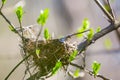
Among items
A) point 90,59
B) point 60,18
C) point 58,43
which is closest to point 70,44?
point 58,43

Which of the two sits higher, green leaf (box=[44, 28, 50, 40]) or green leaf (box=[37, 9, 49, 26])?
green leaf (box=[37, 9, 49, 26])

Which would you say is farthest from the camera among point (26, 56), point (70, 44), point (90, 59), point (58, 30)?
point (58, 30)

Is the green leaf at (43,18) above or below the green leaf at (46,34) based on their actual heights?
above

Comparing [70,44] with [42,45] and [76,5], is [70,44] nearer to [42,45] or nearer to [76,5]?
[42,45]

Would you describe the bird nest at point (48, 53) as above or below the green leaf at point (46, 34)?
below

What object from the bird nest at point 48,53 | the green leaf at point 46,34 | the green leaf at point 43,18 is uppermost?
the green leaf at point 43,18

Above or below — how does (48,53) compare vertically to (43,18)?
below

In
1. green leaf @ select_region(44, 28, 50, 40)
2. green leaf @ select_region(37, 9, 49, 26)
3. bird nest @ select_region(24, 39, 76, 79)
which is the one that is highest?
green leaf @ select_region(37, 9, 49, 26)

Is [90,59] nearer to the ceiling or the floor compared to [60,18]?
nearer to the floor
